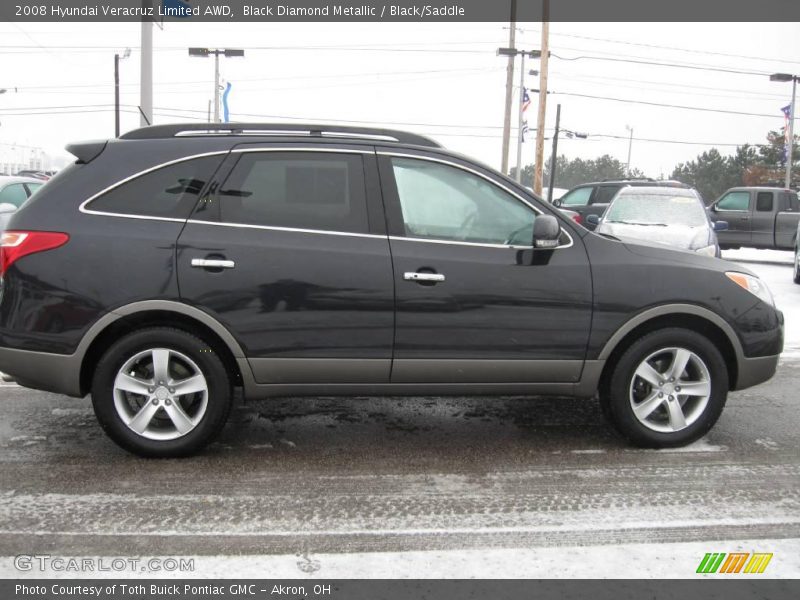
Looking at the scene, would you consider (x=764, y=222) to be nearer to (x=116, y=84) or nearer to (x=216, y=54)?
(x=216, y=54)

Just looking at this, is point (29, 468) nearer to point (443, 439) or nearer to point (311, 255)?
point (311, 255)

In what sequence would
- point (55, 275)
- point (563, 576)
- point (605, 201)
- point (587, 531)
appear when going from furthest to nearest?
point (605, 201) → point (55, 275) → point (587, 531) → point (563, 576)

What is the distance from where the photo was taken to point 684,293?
4.36 metres

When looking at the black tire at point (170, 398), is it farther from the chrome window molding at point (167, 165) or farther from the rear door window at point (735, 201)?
the rear door window at point (735, 201)

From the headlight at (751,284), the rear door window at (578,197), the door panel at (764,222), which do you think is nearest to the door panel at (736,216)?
the door panel at (764,222)

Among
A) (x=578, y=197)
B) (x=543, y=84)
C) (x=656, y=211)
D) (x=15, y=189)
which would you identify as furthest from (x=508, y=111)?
(x=15, y=189)

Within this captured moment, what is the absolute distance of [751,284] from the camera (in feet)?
15.0

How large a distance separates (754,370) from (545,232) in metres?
1.62

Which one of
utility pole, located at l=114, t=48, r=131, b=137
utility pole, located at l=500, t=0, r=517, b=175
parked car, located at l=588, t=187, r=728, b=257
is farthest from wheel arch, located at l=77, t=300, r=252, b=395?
utility pole, located at l=114, t=48, r=131, b=137

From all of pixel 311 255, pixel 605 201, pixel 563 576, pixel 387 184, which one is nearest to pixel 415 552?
pixel 563 576

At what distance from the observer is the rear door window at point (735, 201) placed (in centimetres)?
1805

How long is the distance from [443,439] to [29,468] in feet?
8.03

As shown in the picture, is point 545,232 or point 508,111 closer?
point 545,232

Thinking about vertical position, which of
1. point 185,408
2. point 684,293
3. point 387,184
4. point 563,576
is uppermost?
point 387,184
